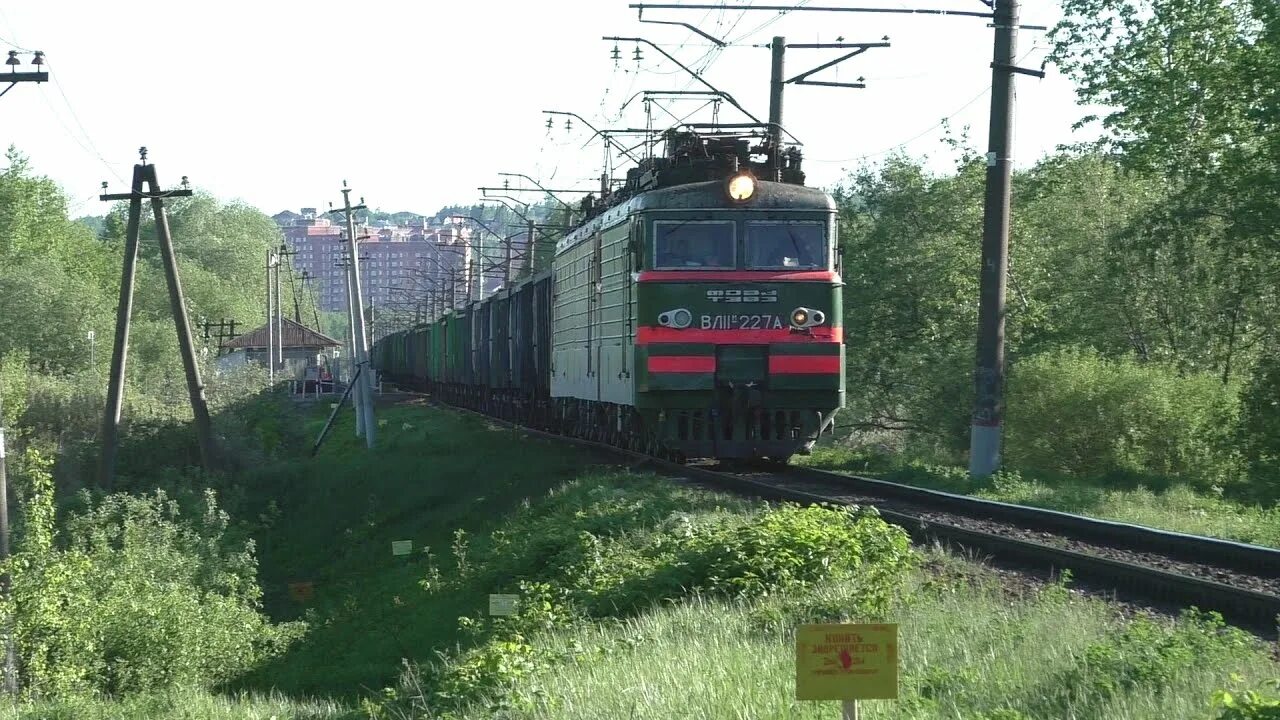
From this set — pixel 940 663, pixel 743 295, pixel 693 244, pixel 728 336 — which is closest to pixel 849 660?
pixel 940 663

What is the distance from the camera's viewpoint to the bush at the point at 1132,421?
20.0m

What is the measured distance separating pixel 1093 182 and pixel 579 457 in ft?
49.6

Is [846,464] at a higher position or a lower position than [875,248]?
lower

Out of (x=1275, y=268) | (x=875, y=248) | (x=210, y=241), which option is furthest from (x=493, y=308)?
(x=210, y=241)

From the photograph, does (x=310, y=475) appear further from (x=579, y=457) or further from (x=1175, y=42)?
(x=1175, y=42)

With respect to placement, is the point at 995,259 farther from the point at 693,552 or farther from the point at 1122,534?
the point at 693,552

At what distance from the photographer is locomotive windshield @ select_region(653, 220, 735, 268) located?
17.1 meters

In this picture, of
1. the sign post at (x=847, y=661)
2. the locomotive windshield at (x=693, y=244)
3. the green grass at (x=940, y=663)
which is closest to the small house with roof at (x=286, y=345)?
the locomotive windshield at (x=693, y=244)

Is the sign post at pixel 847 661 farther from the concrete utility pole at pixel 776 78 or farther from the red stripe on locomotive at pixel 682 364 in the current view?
the concrete utility pole at pixel 776 78

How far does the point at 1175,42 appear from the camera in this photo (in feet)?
84.7

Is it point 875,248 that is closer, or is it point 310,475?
point 875,248

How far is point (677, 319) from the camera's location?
55.3 feet

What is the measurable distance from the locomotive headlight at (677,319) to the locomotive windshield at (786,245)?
99 cm

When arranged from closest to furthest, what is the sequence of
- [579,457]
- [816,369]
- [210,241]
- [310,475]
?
[816,369] < [579,457] < [310,475] < [210,241]
